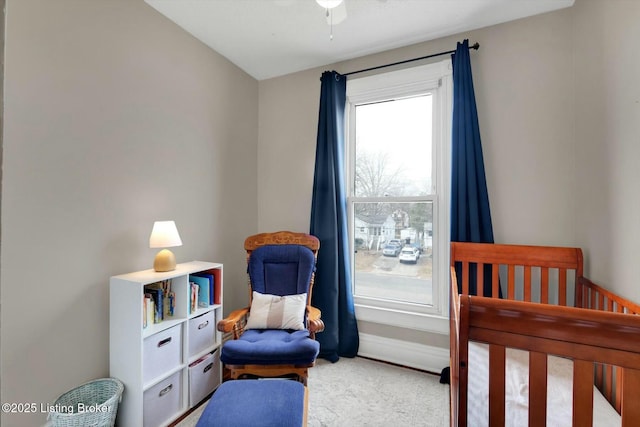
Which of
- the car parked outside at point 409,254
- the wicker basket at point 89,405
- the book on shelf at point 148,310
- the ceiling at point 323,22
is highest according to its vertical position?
the ceiling at point 323,22

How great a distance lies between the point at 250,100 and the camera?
3.09 m

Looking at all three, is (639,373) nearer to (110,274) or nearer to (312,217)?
(312,217)

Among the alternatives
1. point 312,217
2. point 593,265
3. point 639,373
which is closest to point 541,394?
point 639,373

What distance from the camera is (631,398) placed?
832 millimetres

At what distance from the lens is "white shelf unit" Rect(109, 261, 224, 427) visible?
1.73m

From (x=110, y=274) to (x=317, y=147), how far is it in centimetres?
183

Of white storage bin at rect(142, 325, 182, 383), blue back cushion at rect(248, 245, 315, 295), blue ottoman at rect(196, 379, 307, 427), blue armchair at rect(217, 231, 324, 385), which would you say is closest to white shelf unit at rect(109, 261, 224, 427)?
white storage bin at rect(142, 325, 182, 383)

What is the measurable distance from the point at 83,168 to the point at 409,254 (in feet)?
7.74

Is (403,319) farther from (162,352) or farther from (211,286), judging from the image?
(162,352)

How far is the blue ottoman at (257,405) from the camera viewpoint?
1.29 metres

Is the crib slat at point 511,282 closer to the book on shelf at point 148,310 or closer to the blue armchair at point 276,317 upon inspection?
the blue armchair at point 276,317

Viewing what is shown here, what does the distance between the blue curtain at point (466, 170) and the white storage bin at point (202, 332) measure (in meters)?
1.88

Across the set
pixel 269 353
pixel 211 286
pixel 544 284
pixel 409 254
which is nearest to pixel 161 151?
pixel 211 286

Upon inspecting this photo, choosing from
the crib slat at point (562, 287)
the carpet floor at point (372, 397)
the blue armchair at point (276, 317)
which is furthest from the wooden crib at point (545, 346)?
the blue armchair at point (276, 317)
